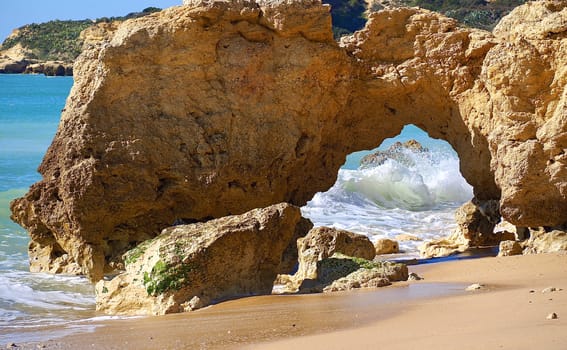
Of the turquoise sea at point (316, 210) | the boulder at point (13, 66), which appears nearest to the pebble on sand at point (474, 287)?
the turquoise sea at point (316, 210)

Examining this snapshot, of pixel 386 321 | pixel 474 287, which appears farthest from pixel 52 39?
pixel 386 321

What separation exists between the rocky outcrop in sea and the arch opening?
8.36 feet

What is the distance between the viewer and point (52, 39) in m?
87.8

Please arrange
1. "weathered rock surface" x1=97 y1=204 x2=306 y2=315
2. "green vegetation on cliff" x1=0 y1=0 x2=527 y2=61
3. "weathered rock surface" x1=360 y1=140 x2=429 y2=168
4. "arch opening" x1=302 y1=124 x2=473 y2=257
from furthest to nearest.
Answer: "green vegetation on cliff" x1=0 y1=0 x2=527 y2=61, "weathered rock surface" x1=360 y1=140 x2=429 y2=168, "arch opening" x1=302 y1=124 x2=473 y2=257, "weathered rock surface" x1=97 y1=204 x2=306 y2=315

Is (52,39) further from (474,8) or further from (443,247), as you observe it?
(443,247)

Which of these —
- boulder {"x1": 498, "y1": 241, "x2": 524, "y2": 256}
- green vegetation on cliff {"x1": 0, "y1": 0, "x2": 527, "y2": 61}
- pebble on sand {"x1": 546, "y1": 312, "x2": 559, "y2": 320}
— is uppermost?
green vegetation on cliff {"x1": 0, "y1": 0, "x2": 527, "y2": 61}

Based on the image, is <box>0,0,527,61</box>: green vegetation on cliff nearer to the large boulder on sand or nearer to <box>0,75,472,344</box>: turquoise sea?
<box>0,75,472,344</box>: turquoise sea

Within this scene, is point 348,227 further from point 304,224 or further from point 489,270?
point 489,270

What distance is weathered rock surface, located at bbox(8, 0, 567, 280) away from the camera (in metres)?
10.7

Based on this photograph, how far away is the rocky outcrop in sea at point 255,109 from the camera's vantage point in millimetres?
10727

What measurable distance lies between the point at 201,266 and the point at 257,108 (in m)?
3.33

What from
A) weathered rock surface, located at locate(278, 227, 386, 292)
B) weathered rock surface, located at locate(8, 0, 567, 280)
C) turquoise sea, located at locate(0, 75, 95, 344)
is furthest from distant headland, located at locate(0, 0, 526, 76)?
weathered rock surface, located at locate(278, 227, 386, 292)

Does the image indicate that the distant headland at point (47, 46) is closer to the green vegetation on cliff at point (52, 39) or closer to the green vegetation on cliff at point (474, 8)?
the green vegetation on cliff at point (52, 39)

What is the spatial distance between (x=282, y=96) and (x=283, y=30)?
79cm
